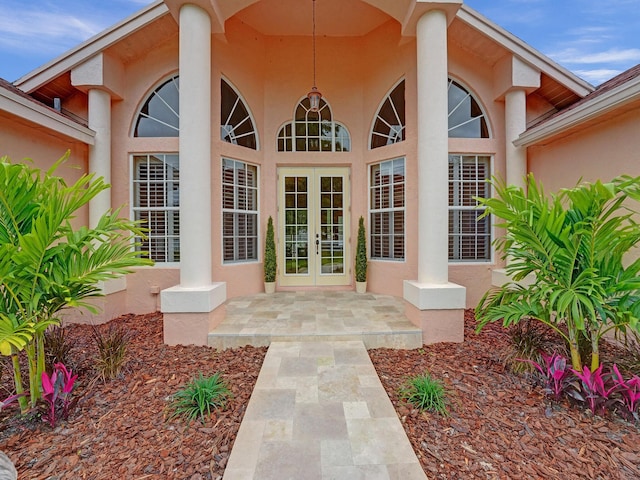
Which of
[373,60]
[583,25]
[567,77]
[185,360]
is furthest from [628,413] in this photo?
[583,25]

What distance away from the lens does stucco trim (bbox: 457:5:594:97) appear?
5.36 m

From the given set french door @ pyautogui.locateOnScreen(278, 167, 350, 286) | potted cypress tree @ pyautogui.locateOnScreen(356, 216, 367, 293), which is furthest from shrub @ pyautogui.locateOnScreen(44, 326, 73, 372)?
potted cypress tree @ pyautogui.locateOnScreen(356, 216, 367, 293)

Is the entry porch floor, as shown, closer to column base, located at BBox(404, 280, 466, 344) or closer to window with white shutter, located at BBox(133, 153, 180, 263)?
column base, located at BBox(404, 280, 466, 344)

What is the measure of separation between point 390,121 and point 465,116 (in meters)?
1.43

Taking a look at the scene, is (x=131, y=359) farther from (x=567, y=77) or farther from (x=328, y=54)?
(x=567, y=77)

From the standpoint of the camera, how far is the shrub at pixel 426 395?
110 inches

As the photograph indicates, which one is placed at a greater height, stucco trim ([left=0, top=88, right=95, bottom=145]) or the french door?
stucco trim ([left=0, top=88, right=95, bottom=145])

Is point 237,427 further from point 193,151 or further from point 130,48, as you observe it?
point 130,48

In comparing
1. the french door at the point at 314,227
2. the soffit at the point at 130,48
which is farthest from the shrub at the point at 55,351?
the soffit at the point at 130,48

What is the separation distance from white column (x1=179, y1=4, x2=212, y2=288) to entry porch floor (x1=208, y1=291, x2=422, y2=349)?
2.93ft

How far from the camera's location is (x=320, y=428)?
8.18 ft

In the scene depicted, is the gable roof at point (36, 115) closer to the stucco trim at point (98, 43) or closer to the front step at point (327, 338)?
the stucco trim at point (98, 43)

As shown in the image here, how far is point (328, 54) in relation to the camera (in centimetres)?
688

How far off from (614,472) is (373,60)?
7.13 m
